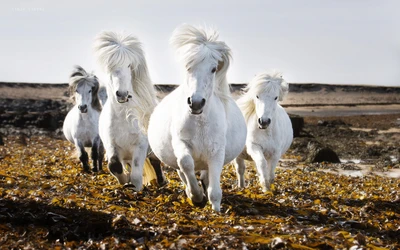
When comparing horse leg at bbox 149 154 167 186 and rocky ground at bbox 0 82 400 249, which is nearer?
rocky ground at bbox 0 82 400 249

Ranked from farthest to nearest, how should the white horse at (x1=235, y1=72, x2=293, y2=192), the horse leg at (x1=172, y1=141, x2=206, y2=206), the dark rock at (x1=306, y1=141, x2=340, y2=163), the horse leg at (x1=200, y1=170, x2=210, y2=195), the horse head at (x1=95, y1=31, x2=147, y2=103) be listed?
the dark rock at (x1=306, y1=141, x2=340, y2=163), the white horse at (x1=235, y1=72, x2=293, y2=192), the horse head at (x1=95, y1=31, x2=147, y2=103), the horse leg at (x1=200, y1=170, x2=210, y2=195), the horse leg at (x1=172, y1=141, x2=206, y2=206)

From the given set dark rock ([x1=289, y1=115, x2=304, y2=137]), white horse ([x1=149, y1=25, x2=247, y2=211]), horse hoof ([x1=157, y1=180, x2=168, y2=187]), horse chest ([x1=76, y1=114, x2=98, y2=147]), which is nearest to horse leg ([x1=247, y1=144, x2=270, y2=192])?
horse hoof ([x1=157, y1=180, x2=168, y2=187])

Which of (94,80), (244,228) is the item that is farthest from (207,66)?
(94,80)

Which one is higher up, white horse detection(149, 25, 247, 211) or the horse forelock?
the horse forelock

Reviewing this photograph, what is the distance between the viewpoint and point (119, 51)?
887 cm

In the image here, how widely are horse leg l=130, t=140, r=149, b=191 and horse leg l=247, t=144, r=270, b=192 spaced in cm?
198

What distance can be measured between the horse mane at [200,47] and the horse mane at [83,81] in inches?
245

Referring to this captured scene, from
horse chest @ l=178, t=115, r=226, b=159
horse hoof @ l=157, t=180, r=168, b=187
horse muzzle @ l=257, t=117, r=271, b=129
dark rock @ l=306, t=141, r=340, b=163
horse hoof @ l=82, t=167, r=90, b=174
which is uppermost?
horse muzzle @ l=257, t=117, r=271, b=129

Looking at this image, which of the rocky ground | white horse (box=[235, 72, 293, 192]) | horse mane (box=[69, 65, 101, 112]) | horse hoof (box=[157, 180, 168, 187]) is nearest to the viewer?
the rocky ground

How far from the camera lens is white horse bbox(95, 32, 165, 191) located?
8766 millimetres

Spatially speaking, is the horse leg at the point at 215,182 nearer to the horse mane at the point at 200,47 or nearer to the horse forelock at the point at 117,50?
the horse mane at the point at 200,47

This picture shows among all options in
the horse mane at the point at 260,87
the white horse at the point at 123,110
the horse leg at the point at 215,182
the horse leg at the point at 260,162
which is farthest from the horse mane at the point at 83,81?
the horse leg at the point at 215,182

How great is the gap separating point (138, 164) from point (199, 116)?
2.09 meters

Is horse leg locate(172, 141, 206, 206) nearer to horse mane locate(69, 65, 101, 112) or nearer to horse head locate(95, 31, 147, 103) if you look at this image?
horse head locate(95, 31, 147, 103)
